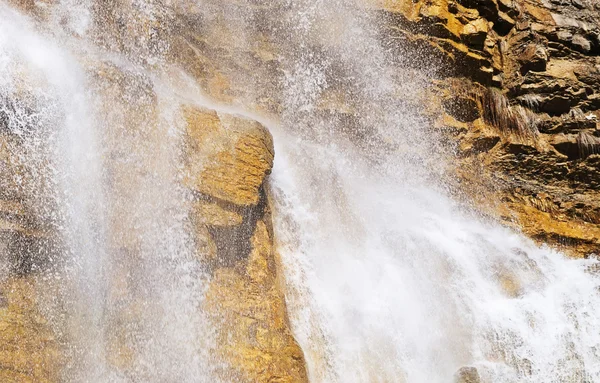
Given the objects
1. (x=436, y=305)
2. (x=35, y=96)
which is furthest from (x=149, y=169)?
(x=436, y=305)

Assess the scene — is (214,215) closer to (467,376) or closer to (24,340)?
(24,340)

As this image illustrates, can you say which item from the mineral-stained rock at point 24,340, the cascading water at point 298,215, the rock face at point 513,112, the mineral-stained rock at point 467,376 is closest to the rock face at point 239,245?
the cascading water at point 298,215

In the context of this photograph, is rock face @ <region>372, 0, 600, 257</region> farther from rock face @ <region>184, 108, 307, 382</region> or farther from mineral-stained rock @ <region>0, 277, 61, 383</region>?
mineral-stained rock @ <region>0, 277, 61, 383</region>

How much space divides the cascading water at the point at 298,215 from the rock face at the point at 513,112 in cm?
55

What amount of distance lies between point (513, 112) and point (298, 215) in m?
5.03

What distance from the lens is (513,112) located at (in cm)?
1061

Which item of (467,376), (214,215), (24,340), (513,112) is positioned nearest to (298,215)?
(214,215)

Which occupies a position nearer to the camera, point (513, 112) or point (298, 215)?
point (298, 215)

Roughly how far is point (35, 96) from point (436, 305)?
5385 mm

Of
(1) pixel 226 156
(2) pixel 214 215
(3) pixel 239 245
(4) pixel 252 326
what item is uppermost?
(1) pixel 226 156

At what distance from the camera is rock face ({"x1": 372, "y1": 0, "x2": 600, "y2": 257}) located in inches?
412

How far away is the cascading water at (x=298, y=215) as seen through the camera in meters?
5.96

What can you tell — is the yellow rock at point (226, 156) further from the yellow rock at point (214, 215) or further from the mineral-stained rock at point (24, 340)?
the mineral-stained rock at point (24, 340)

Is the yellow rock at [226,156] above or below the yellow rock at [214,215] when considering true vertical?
above
